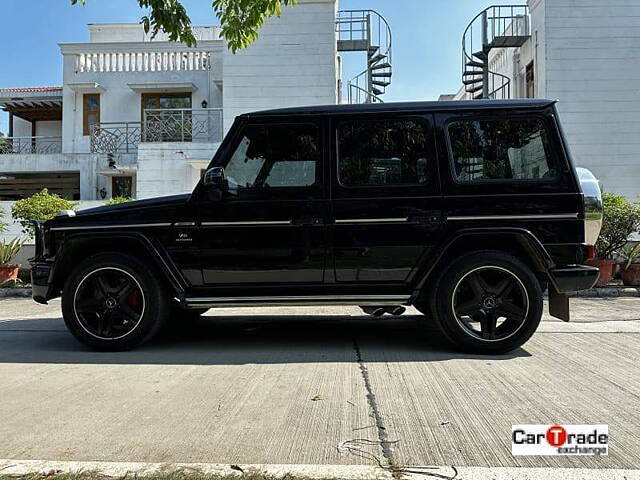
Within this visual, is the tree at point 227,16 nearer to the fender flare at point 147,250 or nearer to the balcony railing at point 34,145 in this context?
the fender flare at point 147,250

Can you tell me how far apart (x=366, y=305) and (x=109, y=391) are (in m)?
2.25

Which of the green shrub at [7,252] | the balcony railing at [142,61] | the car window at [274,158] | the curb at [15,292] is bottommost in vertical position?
the curb at [15,292]

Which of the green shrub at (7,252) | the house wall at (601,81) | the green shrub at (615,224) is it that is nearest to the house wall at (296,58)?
the house wall at (601,81)

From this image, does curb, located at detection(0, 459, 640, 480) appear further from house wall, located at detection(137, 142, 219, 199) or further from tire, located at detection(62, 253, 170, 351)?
house wall, located at detection(137, 142, 219, 199)

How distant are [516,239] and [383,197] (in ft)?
4.12

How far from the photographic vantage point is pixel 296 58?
13.9 metres

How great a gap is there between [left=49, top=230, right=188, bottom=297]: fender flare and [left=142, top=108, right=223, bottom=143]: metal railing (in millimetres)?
10888

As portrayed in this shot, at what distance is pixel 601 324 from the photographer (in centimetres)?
606

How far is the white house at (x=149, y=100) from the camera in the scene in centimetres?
1391

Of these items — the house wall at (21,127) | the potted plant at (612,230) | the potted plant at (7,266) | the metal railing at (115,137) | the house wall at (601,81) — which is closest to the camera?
the potted plant at (612,230)

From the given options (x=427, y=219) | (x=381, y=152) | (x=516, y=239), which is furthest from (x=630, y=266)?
(x=381, y=152)

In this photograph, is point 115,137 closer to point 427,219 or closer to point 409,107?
point 409,107

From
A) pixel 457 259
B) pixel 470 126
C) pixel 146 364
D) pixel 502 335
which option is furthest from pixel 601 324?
pixel 146 364

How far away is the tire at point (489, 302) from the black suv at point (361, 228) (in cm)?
1
